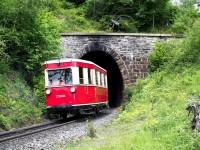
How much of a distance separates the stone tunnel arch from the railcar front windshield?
35.7 ft

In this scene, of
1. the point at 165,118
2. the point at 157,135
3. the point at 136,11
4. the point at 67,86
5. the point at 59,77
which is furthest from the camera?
the point at 136,11

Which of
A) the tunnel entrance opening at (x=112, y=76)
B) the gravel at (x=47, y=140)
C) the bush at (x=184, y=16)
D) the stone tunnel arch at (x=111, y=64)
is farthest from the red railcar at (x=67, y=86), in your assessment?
the tunnel entrance opening at (x=112, y=76)

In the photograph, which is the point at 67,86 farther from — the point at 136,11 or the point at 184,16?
the point at 136,11

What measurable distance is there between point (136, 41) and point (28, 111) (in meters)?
13.4

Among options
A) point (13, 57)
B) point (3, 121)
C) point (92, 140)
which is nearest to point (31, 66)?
point (13, 57)

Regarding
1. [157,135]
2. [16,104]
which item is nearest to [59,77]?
[16,104]

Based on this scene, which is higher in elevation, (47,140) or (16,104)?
(16,104)

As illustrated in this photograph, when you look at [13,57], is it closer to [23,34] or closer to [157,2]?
[23,34]

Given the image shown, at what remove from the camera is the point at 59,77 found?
19984 mm

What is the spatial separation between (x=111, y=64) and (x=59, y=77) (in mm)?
20096

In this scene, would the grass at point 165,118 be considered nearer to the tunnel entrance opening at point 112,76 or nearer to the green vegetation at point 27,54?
the green vegetation at point 27,54

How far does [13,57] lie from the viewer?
23.5 metres

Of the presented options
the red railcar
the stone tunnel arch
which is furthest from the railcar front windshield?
the stone tunnel arch

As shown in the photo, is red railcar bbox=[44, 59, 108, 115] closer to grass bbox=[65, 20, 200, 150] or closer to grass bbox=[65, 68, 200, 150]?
grass bbox=[65, 20, 200, 150]
